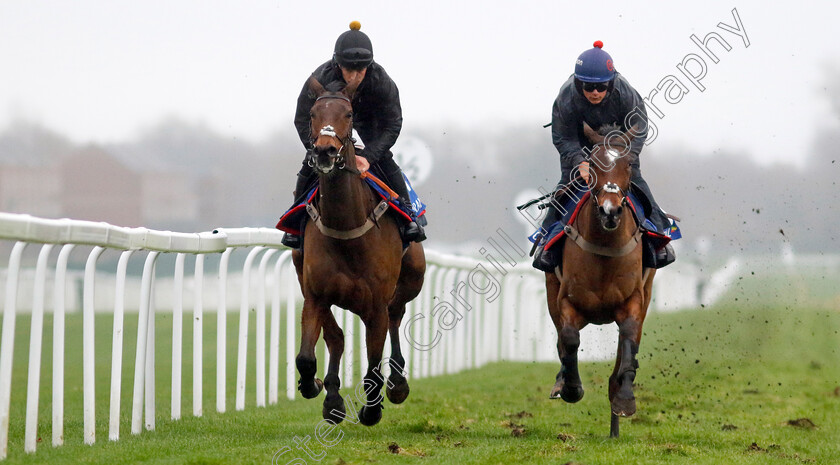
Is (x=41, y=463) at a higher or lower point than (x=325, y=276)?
lower

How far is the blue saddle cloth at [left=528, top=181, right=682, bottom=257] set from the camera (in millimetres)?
6844

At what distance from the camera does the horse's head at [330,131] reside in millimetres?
5535

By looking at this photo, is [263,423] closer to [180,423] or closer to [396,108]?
[180,423]

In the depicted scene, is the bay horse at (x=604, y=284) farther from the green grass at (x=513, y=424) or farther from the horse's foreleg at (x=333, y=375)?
the horse's foreleg at (x=333, y=375)

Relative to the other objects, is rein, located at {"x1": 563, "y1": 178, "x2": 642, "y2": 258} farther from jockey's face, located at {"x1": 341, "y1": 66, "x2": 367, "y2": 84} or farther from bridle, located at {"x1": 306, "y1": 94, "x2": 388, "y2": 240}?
jockey's face, located at {"x1": 341, "y1": 66, "x2": 367, "y2": 84}

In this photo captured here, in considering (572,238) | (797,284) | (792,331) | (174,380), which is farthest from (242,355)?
(797,284)

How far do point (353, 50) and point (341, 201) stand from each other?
3.15 feet

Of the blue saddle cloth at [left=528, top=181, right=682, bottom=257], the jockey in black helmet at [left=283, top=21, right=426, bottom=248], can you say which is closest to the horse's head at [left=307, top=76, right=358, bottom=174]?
the jockey in black helmet at [left=283, top=21, right=426, bottom=248]

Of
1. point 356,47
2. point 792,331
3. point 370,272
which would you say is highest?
point 356,47

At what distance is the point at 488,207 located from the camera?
1193 inches

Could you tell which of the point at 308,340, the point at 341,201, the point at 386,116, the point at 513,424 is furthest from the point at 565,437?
the point at 386,116

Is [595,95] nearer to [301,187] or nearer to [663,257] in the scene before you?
[663,257]

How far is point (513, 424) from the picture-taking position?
748 centimetres

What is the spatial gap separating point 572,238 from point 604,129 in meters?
0.74
